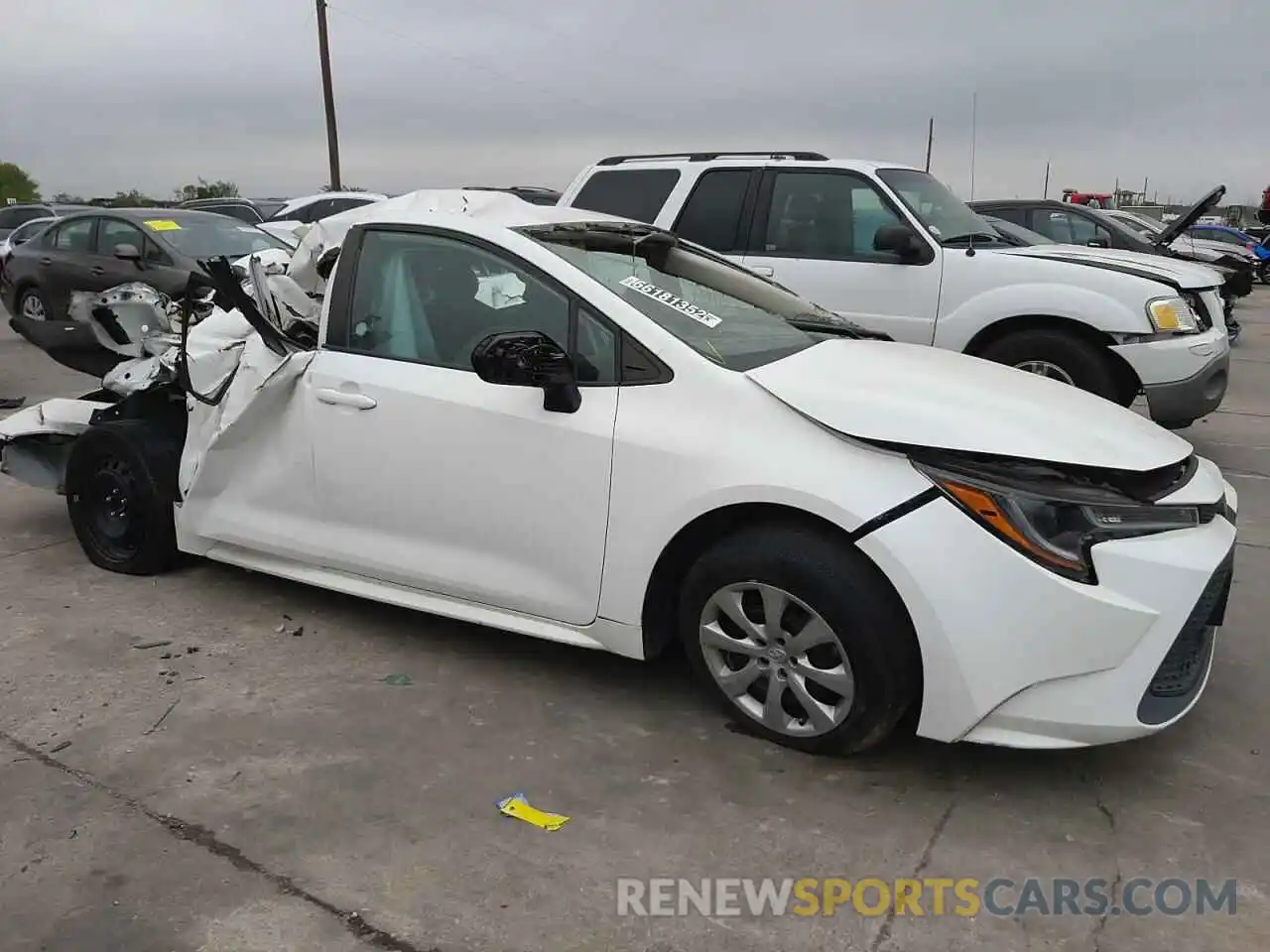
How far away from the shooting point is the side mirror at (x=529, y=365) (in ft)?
10.5

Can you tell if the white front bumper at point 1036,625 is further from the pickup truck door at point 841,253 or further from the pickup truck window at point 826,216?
the pickup truck window at point 826,216

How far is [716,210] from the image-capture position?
7.33 m

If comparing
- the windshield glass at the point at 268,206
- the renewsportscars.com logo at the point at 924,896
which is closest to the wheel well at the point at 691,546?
the renewsportscars.com logo at the point at 924,896

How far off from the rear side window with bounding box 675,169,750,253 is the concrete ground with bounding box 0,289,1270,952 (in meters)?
4.04

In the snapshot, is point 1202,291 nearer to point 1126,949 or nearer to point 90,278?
point 1126,949

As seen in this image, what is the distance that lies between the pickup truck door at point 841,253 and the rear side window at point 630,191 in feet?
2.39

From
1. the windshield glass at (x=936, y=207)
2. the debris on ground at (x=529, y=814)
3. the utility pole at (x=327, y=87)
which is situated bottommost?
the debris on ground at (x=529, y=814)

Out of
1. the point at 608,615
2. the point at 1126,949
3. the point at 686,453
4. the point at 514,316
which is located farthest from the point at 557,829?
the point at 514,316

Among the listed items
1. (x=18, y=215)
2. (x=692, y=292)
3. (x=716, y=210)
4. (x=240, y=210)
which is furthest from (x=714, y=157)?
(x=18, y=215)

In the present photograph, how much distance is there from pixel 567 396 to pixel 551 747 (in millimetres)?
1110

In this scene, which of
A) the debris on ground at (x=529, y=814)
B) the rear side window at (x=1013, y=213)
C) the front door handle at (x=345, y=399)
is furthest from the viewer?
the rear side window at (x=1013, y=213)

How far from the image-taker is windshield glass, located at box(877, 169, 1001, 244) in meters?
6.92

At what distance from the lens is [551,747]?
131 inches

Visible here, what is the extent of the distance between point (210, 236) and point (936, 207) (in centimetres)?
706
